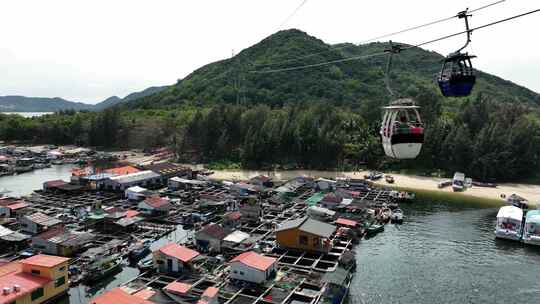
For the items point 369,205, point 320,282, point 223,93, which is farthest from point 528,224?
point 223,93

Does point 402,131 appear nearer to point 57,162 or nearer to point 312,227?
point 312,227

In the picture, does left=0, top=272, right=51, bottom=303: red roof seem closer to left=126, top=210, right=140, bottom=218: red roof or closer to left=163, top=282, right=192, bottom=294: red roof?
left=163, top=282, right=192, bottom=294: red roof

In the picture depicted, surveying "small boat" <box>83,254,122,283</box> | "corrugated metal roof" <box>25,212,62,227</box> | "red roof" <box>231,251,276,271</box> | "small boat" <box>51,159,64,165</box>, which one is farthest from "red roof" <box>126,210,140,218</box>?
"small boat" <box>51,159,64,165</box>

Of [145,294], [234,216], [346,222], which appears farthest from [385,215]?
[145,294]

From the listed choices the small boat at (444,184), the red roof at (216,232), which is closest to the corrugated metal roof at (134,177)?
the red roof at (216,232)

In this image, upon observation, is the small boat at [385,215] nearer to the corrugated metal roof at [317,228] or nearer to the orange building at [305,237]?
the corrugated metal roof at [317,228]

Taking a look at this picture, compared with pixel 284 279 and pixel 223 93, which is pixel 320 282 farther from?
pixel 223 93
